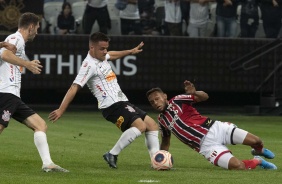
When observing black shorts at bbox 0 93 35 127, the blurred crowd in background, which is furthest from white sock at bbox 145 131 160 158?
Result: the blurred crowd in background

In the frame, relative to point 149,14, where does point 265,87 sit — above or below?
below

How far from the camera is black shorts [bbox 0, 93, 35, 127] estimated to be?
503 inches

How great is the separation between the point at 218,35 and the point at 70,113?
15.0 feet

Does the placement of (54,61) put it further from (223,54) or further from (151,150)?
(151,150)

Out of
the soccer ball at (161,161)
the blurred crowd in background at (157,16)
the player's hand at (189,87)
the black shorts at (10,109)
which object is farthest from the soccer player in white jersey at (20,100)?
the blurred crowd in background at (157,16)

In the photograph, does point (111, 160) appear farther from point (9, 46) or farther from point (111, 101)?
point (9, 46)

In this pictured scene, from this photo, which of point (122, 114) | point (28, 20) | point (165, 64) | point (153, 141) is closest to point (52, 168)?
point (122, 114)

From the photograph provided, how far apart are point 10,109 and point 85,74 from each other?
134 cm

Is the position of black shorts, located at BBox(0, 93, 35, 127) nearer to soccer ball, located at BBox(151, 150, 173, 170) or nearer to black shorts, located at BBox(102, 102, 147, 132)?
black shorts, located at BBox(102, 102, 147, 132)

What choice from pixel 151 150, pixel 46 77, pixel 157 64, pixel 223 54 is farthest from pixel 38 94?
pixel 151 150

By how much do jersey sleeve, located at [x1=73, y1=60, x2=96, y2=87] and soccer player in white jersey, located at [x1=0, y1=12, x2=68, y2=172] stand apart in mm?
871

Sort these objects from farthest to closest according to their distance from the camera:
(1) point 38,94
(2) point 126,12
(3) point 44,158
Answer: (1) point 38,94 → (2) point 126,12 → (3) point 44,158

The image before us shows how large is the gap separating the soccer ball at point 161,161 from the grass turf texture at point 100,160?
13 centimetres

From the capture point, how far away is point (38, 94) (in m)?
28.4
